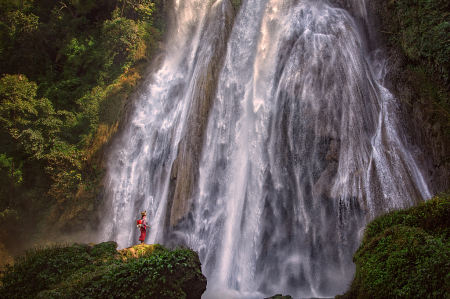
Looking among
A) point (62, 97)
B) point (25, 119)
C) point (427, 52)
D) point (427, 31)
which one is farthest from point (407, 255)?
point (62, 97)

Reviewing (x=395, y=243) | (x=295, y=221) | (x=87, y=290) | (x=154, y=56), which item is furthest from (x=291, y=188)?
(x=154, y=56)

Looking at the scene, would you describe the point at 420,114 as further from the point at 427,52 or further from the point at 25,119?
the point at 25,119

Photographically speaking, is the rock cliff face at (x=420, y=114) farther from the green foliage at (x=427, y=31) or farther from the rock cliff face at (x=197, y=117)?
the rock cliff face at (x=197, y=117)

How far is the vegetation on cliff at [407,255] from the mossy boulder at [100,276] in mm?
4041

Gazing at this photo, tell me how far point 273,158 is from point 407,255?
6.92 metres

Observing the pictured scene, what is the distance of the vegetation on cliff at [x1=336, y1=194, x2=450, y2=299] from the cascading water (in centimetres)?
344

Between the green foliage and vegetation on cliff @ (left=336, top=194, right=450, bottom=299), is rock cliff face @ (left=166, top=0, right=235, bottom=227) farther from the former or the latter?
the green foliage

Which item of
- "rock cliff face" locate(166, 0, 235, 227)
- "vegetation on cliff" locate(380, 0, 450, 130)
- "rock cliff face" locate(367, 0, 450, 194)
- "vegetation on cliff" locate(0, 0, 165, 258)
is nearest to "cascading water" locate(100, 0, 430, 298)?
"rock cliff face" locate(166, 0, 235, 227)

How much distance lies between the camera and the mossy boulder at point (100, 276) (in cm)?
670

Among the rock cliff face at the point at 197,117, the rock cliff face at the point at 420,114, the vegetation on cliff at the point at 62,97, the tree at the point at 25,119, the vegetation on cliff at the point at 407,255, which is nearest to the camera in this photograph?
the vegetation on cliff at the point at 407,255

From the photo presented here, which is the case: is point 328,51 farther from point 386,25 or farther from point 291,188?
point 291,188

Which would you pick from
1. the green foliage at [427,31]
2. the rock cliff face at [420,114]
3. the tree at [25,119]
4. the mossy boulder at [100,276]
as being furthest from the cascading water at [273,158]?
the tree at [25,119]

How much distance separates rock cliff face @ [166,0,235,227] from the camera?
12.8 m

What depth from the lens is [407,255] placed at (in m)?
5.43
